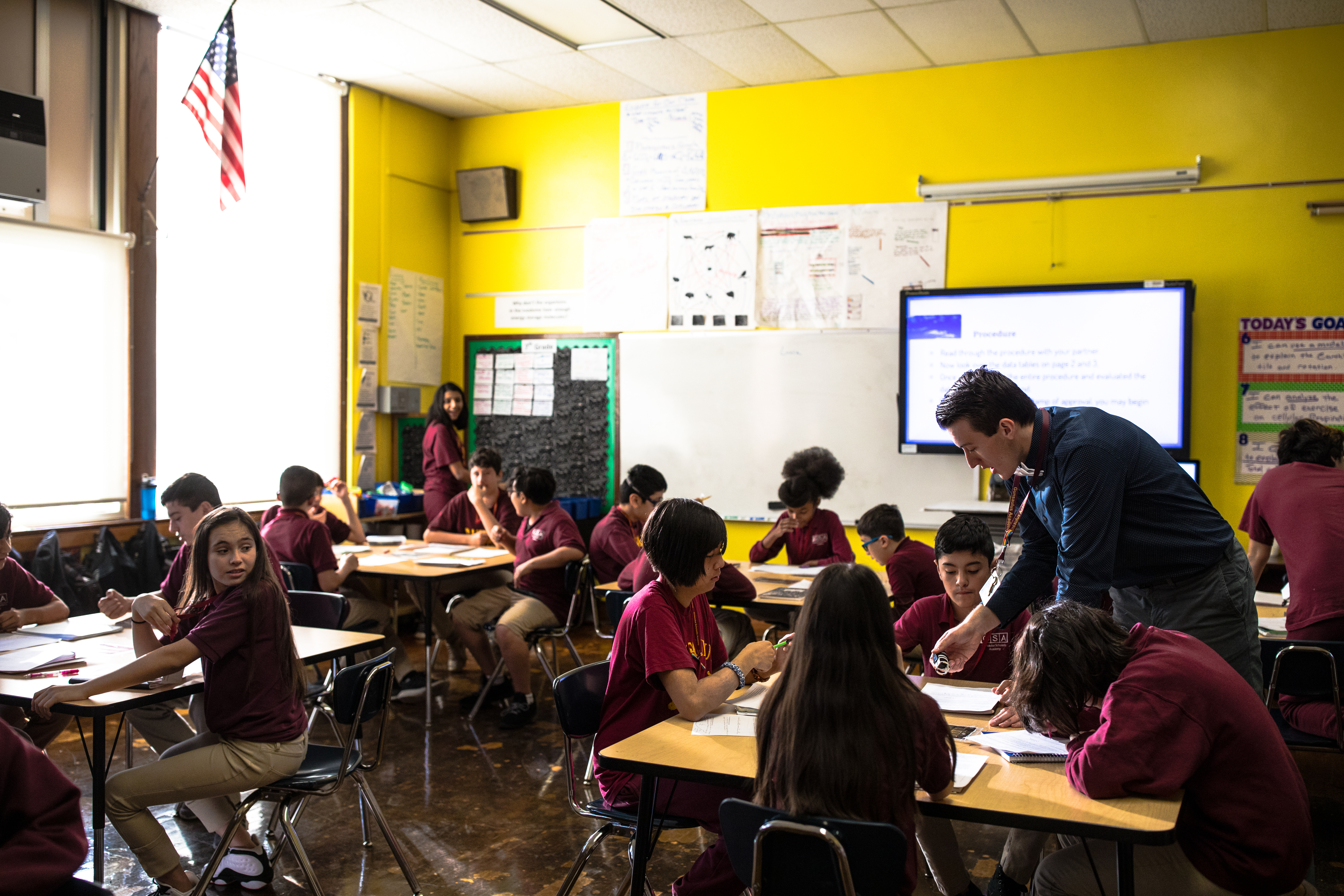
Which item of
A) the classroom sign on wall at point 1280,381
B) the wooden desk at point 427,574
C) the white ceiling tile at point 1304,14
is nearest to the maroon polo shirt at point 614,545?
the wooden desk at point 427,574

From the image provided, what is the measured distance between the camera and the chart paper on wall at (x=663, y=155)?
6582 mm

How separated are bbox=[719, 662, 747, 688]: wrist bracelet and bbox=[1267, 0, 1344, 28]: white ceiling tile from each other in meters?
4.46

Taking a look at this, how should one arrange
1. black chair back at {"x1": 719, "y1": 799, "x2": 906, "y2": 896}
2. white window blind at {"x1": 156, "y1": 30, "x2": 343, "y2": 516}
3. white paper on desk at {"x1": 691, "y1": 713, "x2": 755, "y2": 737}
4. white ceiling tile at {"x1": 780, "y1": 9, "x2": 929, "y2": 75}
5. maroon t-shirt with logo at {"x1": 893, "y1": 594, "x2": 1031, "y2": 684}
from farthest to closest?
white window blind at {"x1": 156, "y1": 30, "x2": 343, "y2": 516} < white ceiling tile at {"x1": 780, "y1": 9, "x2": 929, "y2": 75} < maroon t-shirt with logo at {"x1": 893, "y1": 594, "x2": 1031, "y2": 684} < white paper on desk at {"x1": 691, "y1": 713, "x2": 755, "y2": 737} < black chair back at {"x1": 719, "y1": 799, "x2": 906, "y2": 896}

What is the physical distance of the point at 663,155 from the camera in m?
6.68

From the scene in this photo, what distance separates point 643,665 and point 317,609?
6.06ft

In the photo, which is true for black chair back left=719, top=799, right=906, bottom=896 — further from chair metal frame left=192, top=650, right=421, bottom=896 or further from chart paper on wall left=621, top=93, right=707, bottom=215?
chart paper on wall left=621, top=93, right=707, bottom=215

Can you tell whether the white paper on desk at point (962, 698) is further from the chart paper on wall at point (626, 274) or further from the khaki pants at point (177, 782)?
the chart paper on wall at point (626, 274)

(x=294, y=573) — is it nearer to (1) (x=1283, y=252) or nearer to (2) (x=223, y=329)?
(2) (x=223, y=329)

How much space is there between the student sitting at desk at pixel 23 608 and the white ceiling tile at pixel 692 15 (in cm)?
369

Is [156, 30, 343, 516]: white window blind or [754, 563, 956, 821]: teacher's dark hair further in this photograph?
[156, 30, 343, 516]: white window blind

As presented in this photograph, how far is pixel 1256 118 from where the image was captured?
208 inches

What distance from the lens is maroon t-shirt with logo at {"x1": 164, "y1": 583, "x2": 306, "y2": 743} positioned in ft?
8.60

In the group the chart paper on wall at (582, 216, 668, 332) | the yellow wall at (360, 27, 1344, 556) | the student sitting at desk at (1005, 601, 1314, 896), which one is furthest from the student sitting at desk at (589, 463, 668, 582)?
the student sitting at desk at (1005, 601, 1314, 896)

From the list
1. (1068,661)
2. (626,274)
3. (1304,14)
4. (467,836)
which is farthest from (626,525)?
(1304,14)
